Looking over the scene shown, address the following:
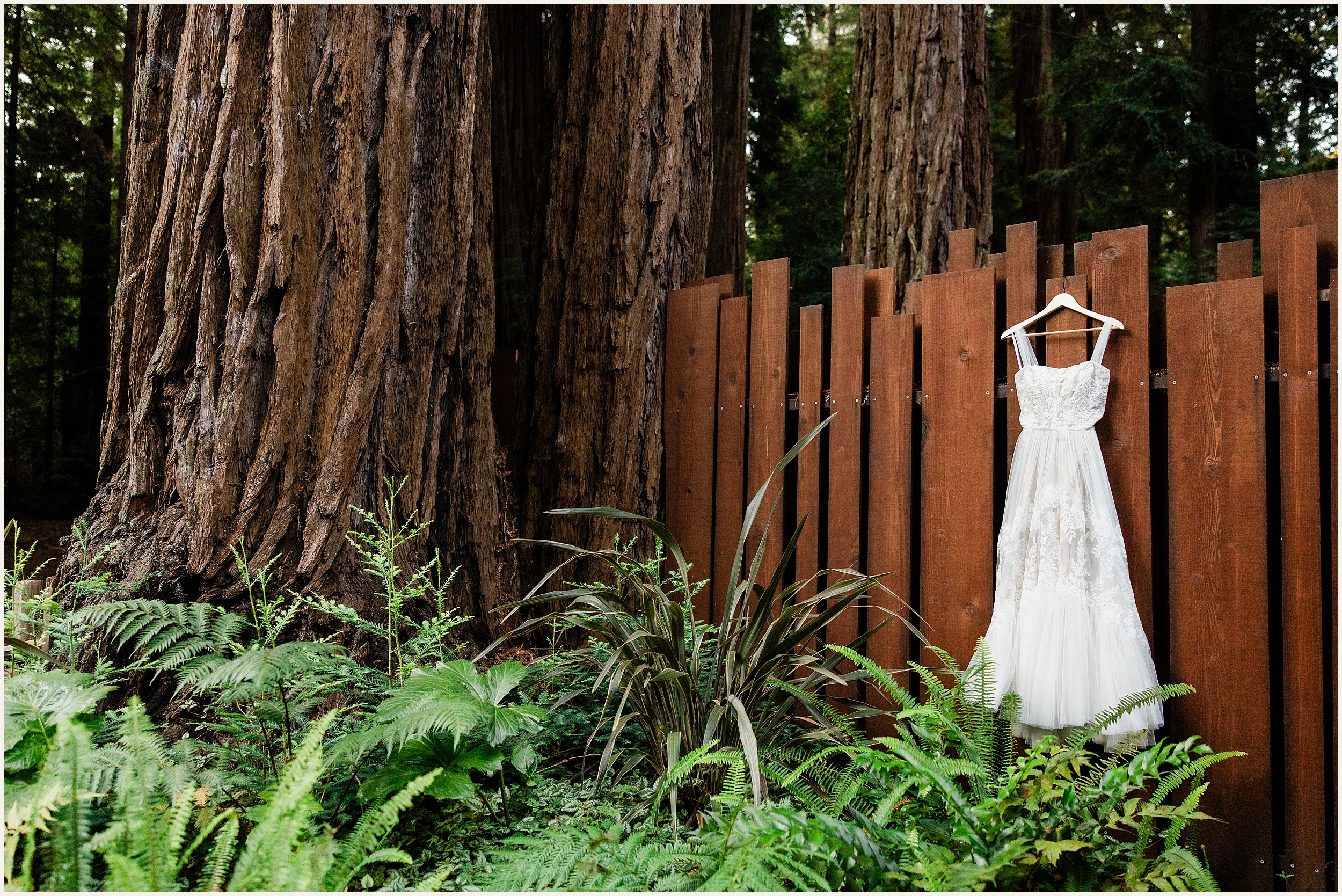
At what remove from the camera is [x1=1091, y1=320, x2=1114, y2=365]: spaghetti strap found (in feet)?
8.21

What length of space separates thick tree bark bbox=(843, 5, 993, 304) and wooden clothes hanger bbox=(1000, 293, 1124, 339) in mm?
2421

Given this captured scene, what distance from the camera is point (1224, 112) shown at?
780cm

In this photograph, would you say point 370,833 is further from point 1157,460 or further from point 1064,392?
point 1157,460

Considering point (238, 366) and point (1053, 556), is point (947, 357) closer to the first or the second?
point (1053, 556)

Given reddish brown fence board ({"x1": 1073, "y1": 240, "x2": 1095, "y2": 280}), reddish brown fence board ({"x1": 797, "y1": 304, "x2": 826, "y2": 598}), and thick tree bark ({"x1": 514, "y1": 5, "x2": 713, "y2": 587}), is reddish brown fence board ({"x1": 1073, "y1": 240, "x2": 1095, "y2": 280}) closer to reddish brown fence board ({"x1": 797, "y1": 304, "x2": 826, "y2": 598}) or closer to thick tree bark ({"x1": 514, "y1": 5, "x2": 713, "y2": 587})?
reddish brown fence board ({"x1": 797, "y1": 304, "x2": 826, "y2": 598})

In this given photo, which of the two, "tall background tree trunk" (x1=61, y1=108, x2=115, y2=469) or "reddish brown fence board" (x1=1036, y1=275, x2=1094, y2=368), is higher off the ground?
"tall background tree trunk" (x1=61, y1=108, x2=115, y2=469)

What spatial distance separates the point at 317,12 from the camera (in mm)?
2650

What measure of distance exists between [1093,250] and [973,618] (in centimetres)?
132

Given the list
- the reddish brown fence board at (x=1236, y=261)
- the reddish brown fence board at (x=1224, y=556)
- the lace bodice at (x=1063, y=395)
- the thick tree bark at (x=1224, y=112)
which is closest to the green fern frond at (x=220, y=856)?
the lace bodice at (x=1063, y=395)

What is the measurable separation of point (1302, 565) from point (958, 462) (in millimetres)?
1011

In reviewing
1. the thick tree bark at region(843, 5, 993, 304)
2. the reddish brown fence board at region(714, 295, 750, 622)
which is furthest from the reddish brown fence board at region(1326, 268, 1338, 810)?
the thick tree bark at region(843, 5, 993, 304)

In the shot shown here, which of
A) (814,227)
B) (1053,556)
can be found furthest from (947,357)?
(814,227)

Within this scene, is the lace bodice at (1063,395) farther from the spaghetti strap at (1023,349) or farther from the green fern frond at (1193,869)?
the green fern frond at (1193,869)

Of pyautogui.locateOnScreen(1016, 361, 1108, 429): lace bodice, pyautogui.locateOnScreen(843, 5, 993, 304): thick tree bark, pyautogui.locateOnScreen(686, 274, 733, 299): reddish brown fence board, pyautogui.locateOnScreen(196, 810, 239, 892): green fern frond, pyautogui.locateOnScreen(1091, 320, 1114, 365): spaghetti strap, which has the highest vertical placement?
pyautogui.locateOnScreen(843, 5, 993, 304): thick tree bark
